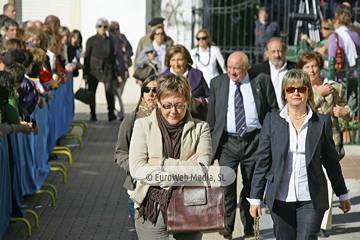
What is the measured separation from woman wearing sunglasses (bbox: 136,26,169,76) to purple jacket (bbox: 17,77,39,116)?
12.2ft

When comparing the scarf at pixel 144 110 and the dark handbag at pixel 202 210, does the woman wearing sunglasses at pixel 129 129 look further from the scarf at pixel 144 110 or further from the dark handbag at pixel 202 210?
the dark handbag at pixel 202 210

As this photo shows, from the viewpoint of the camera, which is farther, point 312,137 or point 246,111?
point 246,111

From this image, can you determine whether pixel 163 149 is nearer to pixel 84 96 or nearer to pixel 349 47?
pixel 349 47

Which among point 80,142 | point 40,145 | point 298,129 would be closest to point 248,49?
point 80,142

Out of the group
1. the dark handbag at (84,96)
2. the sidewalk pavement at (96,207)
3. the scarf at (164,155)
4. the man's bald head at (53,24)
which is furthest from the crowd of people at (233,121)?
the man's bald head at (53,24)

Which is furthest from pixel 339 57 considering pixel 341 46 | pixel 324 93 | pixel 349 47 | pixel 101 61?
pixel 101 61

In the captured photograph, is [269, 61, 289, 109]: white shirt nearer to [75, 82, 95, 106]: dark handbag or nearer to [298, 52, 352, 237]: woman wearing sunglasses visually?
[298, 52, 352, 237]: woman wearing sunglasses

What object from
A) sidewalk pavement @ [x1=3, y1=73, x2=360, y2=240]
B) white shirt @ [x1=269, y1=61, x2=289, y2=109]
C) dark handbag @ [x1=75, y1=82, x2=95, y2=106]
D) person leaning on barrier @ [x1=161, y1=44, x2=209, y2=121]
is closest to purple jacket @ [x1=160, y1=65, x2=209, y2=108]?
person leaning on barrier @ [x1=161, y1=44, x2=209, y2=121]

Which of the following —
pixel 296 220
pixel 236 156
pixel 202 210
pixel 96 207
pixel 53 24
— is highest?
pixel 53 24

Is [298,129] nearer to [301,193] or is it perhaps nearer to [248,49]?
[301,193]

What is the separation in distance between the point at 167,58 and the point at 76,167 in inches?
155

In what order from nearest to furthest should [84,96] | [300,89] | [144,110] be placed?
[300,89] < [144,110] < [84,96]

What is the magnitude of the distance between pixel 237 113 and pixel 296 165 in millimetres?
2081

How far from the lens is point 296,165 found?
5.36 meters
